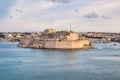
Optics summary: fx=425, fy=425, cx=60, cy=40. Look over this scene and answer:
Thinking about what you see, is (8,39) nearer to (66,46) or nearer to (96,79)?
(66,46)

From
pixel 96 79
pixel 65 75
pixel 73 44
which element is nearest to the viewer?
pixel 96 79

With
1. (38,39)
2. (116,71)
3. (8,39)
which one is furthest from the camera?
(8,39)

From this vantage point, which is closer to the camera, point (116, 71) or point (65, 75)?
point (65, 75)

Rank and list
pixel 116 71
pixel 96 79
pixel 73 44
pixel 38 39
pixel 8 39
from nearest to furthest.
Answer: pixel 96 79 < pixel 116 71 < pixel 73 44 < pixel 38 39 < pixel 8 39

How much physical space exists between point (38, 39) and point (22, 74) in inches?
1611

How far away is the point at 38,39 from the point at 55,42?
20.3 feet

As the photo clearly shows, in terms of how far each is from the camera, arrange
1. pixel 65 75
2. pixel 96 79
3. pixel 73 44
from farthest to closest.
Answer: pixel 73 44 < pixel 65 75 < pixel 96 79

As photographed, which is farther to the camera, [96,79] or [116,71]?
[116,71]

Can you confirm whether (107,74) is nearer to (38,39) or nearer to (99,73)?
(99,73)

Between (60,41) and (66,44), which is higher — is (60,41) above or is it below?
above

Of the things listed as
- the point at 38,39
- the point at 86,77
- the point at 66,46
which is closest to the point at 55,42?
the point at 66,46

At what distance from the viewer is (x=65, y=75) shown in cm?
2467

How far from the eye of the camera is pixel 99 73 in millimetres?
25547

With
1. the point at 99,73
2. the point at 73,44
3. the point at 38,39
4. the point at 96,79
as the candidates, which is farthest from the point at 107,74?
the point at 38,39
